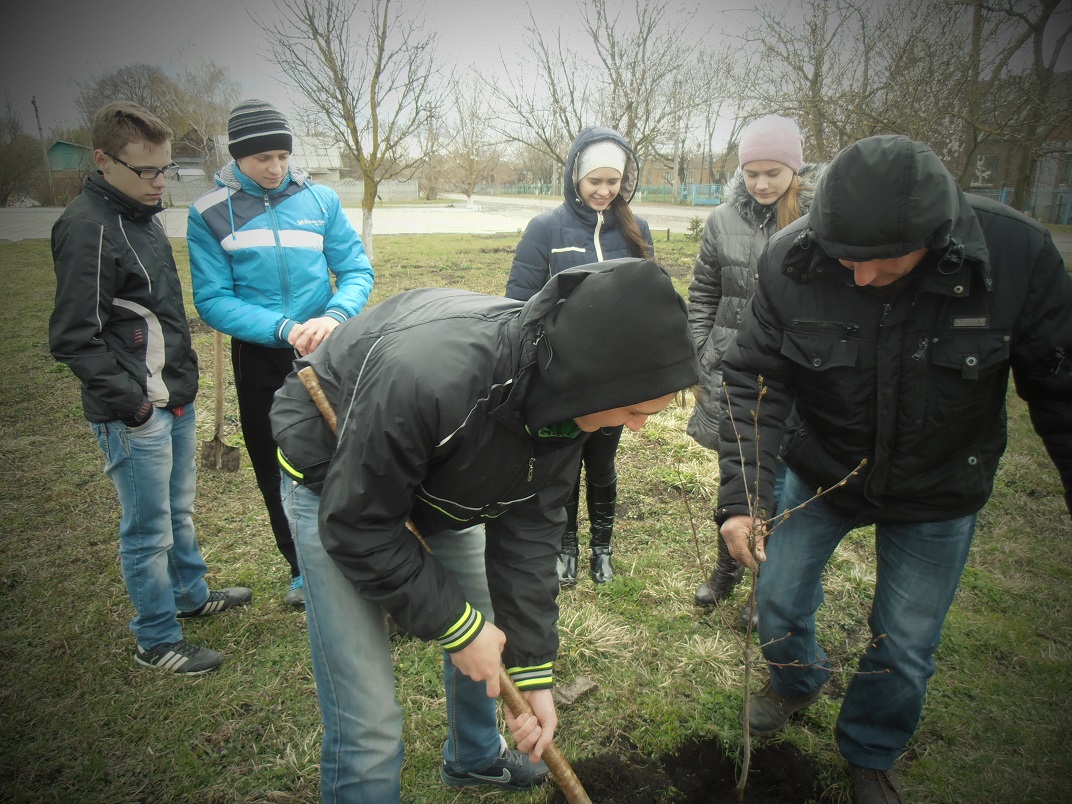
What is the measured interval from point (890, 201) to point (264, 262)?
2.39 metres

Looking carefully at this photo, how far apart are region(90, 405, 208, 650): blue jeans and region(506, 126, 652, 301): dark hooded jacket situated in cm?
160

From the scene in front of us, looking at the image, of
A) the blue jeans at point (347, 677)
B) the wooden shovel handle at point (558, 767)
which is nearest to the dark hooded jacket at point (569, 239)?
the blue jeans at point (347, 677)

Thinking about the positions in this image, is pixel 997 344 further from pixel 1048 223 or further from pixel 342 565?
pixel 1048 223

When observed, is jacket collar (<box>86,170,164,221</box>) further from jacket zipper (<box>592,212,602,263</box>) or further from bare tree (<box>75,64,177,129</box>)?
bare tree (<box>75,64,177,129</box>)

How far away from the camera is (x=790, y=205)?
2.88 metres

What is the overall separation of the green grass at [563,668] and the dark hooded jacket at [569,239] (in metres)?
1.16

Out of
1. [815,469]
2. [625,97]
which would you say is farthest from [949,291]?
[625,97]

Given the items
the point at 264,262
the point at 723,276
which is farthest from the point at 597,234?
the point at 264,262

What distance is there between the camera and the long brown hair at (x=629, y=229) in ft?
10.2

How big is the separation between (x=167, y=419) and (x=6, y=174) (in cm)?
2426

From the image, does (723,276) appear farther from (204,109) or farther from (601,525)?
(204,109)

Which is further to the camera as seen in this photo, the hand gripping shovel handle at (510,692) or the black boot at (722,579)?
the black boot at (722,579)

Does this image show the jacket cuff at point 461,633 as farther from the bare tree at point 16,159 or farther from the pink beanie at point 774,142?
the bare tree at point 16,159

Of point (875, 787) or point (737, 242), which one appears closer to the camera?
point (875, 787)
